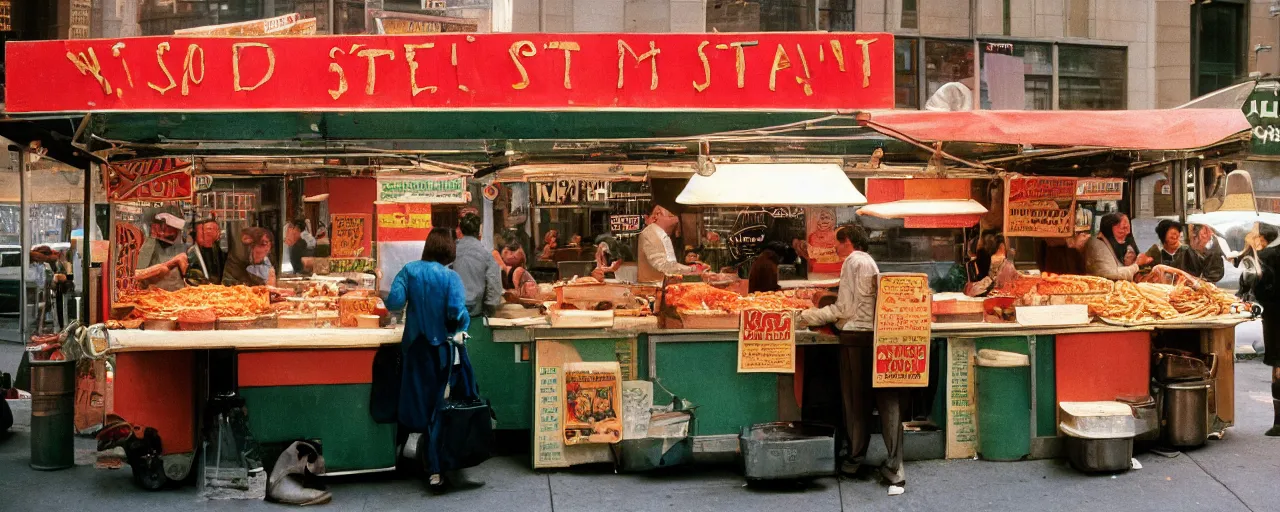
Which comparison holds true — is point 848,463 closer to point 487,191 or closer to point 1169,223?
point 487,191

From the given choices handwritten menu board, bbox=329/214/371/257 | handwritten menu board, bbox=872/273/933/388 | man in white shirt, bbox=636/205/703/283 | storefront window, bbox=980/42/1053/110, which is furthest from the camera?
storefront window, bbox=980/42/1053/110

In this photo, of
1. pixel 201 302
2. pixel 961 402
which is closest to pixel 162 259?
pixel 201 302

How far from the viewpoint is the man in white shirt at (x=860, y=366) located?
749cm

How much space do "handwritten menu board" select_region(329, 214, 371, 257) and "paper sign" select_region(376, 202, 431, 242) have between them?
285 cm

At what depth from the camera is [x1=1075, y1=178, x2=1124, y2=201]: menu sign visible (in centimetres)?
960

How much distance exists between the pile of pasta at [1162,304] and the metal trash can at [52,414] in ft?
27.1

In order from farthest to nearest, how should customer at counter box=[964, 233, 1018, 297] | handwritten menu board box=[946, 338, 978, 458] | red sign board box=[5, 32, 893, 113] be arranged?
customer at counter box=[964, 233, 1018, 297]
handwritten menu board box=[946, 338, 978, 458]
red sign board box=[5, 32, 893, 113]

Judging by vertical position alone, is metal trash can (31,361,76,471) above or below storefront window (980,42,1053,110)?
below

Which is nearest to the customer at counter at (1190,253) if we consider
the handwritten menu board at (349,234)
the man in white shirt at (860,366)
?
the man in white shirt at (860,366)

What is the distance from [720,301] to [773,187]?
1.12 metres

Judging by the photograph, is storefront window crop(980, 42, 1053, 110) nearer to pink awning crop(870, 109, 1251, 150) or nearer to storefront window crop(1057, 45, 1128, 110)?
storefront window crop(1057, 45, 1128, 110)

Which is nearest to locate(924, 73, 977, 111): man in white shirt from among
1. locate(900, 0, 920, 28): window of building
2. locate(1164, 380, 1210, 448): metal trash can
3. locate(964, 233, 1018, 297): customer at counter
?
locate(964, 233, 1018, 297): customer at counter

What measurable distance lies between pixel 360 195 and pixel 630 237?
14.5 feet

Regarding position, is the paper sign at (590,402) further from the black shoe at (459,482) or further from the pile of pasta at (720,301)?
the pile of pasta at (720,301)
